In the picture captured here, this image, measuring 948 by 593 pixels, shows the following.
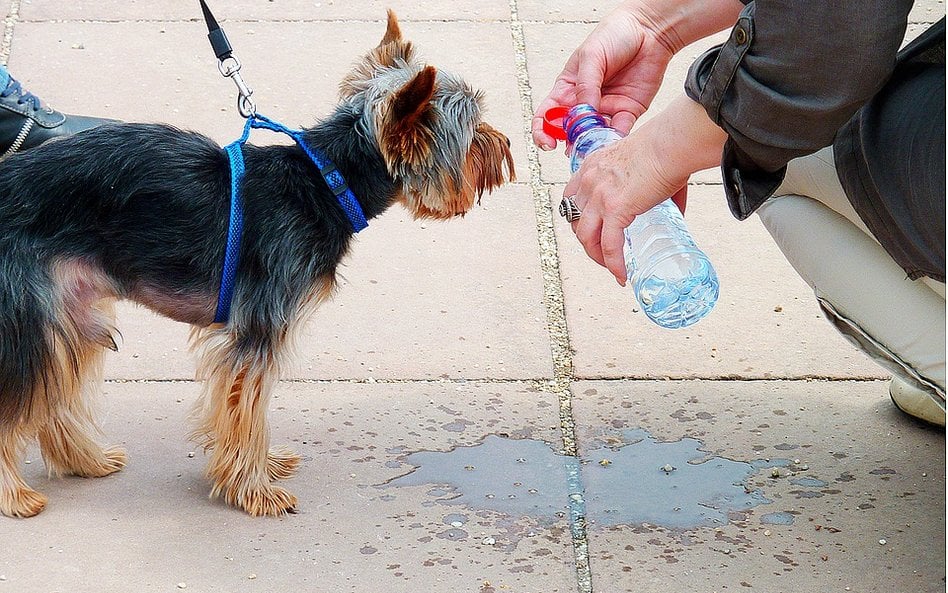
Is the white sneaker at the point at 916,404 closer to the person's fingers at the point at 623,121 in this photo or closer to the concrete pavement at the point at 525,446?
the concrete pavement at the point at 525,446

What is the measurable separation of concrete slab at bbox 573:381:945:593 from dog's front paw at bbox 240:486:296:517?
0.82 m

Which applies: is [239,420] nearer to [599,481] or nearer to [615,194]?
[599,481]

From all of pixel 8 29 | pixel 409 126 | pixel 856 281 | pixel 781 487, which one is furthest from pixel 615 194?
pixel 8 29

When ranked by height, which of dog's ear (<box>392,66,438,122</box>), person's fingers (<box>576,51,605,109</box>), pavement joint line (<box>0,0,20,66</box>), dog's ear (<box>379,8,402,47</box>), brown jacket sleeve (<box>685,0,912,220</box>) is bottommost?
pavement joint line (<box>0,0,20,66</box>)

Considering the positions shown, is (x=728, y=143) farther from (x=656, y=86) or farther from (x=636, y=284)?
(x=656, y=86)

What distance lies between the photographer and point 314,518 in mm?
3168

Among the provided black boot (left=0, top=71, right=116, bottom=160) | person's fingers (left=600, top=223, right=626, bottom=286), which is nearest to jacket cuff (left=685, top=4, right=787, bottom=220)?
person's fingers (left=600, top=223, right=626, bottom=286)

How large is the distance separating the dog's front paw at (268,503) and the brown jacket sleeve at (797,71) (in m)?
1.55

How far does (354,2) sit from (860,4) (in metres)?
4.32

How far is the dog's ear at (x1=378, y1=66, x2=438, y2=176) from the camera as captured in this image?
2.85 m

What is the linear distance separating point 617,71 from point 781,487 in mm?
1238

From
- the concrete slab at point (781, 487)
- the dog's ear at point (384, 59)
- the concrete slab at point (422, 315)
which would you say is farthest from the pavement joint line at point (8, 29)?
the concrete slab at point (781, 487)

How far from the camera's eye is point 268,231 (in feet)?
9.78

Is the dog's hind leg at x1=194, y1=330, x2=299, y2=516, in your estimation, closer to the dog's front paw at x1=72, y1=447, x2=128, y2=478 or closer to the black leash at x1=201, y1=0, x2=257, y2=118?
the dog's front paw at x1=72, y1=447, x2=128, y2=478
